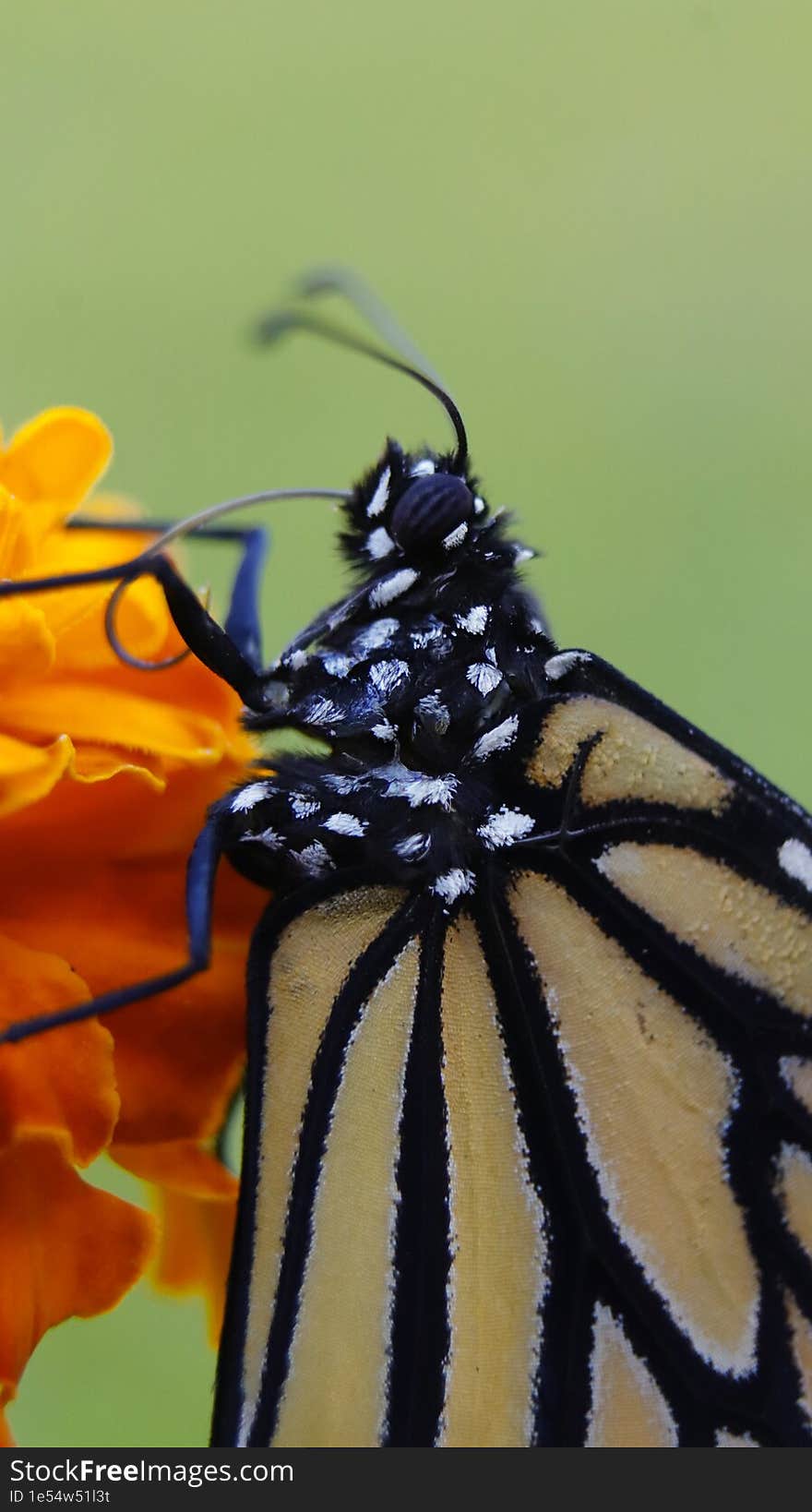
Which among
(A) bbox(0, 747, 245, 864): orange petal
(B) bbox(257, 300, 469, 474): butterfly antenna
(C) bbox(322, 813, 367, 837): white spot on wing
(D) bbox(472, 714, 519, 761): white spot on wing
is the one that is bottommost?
(A) bbox(0, 747, 245, 864): orange petal

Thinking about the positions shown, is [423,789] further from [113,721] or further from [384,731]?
[113,721]

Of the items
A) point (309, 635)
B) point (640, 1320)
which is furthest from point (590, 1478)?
point (309, 635)

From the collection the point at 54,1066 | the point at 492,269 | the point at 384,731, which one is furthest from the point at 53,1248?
the point at 492,269

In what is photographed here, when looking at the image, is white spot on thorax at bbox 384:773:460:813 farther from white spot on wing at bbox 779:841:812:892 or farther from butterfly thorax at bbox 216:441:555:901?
white spot on wing at bbox 779:841:812:892

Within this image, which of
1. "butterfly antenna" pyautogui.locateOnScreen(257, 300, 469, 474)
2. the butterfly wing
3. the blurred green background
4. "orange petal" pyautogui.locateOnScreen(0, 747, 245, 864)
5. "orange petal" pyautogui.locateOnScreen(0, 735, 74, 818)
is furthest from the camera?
the blurred green background

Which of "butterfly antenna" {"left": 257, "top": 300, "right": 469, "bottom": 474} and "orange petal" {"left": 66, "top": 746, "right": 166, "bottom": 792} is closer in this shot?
"orange petal" {"left": 66, "top": 746, "right": 166, "bottom": 792}

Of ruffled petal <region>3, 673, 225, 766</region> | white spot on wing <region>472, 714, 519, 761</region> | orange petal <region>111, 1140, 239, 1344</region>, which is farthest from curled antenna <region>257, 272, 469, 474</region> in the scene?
orange petal <region>111, 1140, 239, 1344</region>

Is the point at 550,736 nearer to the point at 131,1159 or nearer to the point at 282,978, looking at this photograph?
the point at 282,978
